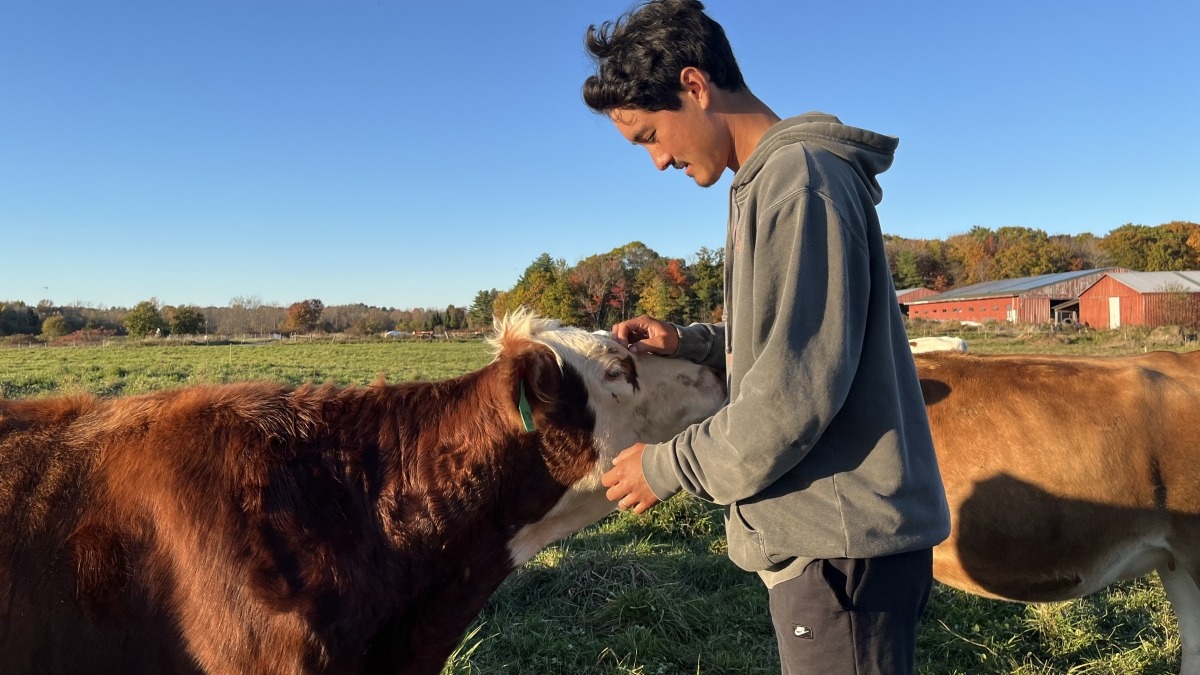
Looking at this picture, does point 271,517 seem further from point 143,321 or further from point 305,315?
point 305,315

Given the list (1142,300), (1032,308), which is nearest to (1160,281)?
(1142,300)

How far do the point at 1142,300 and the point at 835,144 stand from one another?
54574 millimetres

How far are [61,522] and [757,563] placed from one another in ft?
5.96

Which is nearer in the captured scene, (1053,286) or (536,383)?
(536,383)

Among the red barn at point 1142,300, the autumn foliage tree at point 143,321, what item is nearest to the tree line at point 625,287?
the autumn foliage tree at point 143,321

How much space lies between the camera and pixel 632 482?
1717mm

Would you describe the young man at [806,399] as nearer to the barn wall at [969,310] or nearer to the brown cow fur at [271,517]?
the brown cow fur at [271,517]

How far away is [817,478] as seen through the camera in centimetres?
149

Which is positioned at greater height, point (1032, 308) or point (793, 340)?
point (793, 340)

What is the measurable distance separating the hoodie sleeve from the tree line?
2433 cm

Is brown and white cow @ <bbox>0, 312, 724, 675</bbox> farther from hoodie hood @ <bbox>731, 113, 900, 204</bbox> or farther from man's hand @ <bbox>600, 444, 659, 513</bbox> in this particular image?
hoodie hood @ <bbox>731, 113, 900, 204</bbox>

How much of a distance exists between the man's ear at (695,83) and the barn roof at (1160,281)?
52.8m

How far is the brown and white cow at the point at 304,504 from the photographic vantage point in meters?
1.85

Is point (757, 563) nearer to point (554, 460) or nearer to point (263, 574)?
point (554, 460)
